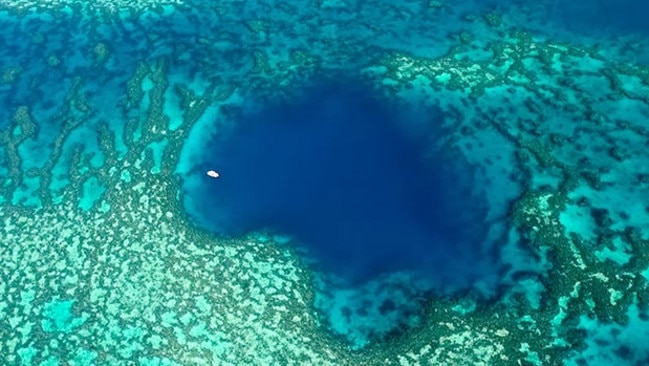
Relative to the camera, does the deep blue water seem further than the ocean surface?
Yes

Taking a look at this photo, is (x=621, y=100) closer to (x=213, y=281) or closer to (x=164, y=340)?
(x=213, y=281)

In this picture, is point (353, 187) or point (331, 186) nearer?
point (353, 187)

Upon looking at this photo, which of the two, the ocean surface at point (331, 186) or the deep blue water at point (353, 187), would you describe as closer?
the ocean surface at point (331, 186)

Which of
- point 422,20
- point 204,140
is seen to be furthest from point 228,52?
point 422,20

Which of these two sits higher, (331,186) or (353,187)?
(353,187)
